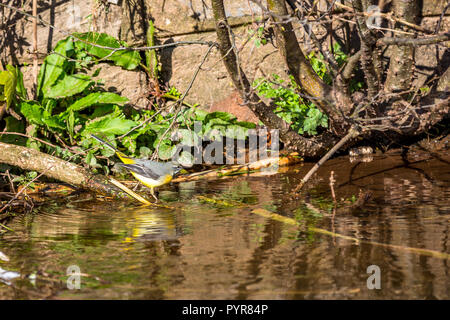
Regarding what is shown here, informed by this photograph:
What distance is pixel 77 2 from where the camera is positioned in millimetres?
6539

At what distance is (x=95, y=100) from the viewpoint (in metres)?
5.93

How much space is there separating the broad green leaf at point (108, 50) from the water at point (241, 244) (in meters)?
1.94

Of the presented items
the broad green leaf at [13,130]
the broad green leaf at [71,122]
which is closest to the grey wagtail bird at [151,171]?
the broad green leaf at [71,122]

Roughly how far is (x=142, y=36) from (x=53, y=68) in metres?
1.08

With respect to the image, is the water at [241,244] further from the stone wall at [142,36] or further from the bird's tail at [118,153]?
the stone wall at [142,36]

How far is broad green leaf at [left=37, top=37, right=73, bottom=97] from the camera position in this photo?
19.9 ft

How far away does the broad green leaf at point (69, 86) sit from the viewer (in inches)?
235

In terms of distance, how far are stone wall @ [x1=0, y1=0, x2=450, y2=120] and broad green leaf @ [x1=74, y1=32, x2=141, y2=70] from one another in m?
0.21

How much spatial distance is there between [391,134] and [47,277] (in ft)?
13.0

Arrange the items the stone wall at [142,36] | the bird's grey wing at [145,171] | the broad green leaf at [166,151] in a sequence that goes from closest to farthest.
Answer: the bird's grey wing at [145,171] < the broad green leaf at [166,151] < the stone wall at [142,36]

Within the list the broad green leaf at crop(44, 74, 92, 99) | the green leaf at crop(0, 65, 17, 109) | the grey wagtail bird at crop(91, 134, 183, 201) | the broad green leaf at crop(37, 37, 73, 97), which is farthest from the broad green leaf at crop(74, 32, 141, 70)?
the grey wagtail bird at crop(91, 134, 183, 201)

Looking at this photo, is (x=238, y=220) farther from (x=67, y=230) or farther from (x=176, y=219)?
(x=67, y=230)
